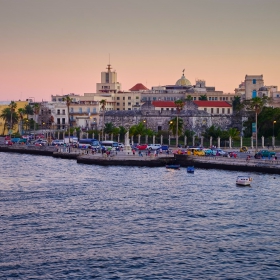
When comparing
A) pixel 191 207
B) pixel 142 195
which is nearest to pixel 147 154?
pixel 142 195

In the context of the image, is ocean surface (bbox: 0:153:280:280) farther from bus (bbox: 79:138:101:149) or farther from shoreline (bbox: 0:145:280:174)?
bus (bbox: 79:138:101:149)

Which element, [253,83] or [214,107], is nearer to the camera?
[214,107]

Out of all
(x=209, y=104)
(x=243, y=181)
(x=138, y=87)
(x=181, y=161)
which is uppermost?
(x=138, y=87)

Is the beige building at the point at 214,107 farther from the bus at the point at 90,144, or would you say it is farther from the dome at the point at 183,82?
the dome at the point at 183,82

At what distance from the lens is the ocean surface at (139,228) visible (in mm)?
33844

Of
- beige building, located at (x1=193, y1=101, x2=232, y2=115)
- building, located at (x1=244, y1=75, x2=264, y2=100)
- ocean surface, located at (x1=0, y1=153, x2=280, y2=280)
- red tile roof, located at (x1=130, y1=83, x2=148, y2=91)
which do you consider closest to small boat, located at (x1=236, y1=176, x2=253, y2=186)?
ocean surface, located at (x1=0, y1=153, x2=280, y2=280)

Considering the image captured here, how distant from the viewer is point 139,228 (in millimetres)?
41875

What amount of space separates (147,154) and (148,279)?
54840 mm

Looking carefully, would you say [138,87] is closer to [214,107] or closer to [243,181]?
[214,107]

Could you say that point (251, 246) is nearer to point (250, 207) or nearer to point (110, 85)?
point (250, 207)

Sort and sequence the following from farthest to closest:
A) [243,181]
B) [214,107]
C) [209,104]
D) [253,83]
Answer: [253,83], [214,107], [209,104], [243,181]

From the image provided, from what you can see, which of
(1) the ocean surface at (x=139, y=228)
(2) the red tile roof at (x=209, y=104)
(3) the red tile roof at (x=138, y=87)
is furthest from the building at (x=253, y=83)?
(1) the ocean surface at (x=139, y=228)

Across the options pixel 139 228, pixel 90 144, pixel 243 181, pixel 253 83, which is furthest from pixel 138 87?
pixel 139 228

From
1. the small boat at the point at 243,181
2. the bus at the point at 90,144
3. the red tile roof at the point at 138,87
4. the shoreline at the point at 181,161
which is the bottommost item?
the small boat at the point at 243,181
